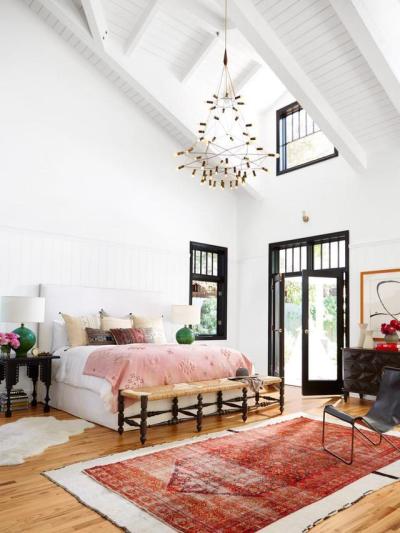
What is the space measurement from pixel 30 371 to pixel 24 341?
509mm

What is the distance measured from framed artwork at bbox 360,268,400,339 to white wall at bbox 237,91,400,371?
0.12 m

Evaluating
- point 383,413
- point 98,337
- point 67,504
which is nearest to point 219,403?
point 98,337

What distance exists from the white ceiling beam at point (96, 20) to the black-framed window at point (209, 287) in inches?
136

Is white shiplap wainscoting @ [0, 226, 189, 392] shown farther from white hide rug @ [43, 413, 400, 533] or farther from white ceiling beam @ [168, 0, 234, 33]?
white ceiling beam @ [168, 0, 234, 33]

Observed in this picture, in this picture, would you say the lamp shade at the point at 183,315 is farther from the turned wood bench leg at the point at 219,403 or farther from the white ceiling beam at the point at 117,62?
the white ceiling beam at the point at 117,62

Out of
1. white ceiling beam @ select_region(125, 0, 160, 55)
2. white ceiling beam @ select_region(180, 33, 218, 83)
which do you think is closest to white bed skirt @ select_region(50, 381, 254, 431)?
white ceiling beam @ select_region(125, 0, 160, 55)

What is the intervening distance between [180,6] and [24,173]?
10.1ft

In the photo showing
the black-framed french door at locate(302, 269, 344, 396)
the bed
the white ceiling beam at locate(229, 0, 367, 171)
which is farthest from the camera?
the black-framed french door at locate(302, 269, 344, 396)

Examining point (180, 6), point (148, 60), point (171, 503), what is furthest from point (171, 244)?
point (171, 503)

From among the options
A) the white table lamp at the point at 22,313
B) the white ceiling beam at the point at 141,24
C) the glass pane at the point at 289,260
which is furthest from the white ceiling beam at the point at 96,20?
the glass pane at the point at 289,260

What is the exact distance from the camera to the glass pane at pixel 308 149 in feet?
24.6

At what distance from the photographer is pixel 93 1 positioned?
235 inches

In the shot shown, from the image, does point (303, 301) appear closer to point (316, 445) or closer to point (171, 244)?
point (171, 244)

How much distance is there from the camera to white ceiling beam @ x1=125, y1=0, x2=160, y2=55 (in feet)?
20.3
